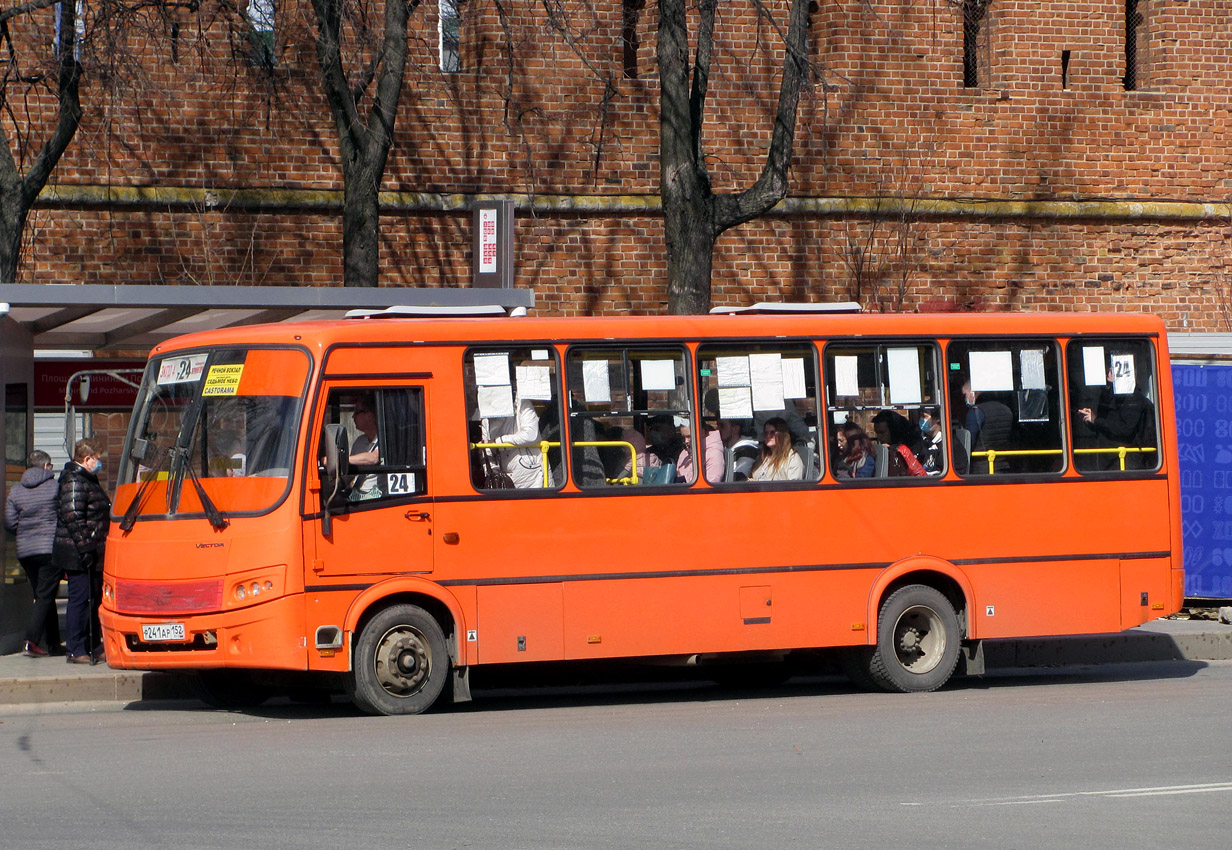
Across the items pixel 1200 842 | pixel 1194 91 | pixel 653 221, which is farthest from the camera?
pixel 1194 91

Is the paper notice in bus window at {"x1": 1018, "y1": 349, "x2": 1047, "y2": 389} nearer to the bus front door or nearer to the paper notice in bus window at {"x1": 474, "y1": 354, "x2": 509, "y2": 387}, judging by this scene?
the paper notice in bus window at {"x1": 474, "y1": 354, "x2": 509, "y2": 387}

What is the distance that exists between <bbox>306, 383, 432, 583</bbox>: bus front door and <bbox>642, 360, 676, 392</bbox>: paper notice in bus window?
4.99ft

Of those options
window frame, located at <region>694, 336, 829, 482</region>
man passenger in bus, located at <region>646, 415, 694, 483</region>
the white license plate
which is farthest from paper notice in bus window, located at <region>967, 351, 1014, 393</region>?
the white license plate

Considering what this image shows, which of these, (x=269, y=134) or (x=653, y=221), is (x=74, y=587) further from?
(x=653, y=221)

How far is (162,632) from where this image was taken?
10.6m

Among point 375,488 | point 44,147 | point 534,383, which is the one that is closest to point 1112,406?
point 534,383

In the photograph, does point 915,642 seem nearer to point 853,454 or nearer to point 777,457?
point 853,454

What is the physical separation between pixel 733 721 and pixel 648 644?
87 centimetres

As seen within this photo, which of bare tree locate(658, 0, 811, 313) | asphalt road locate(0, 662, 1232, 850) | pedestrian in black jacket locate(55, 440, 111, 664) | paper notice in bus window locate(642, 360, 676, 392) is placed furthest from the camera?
bare tree locate(658, 0, 811, 313)

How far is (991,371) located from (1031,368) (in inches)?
12.7

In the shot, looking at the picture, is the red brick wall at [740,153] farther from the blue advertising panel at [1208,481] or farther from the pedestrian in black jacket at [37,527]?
the pedestrian in black jacket at [37,527]

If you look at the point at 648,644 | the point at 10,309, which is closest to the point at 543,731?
the point at 648,644

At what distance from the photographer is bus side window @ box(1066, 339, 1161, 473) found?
12.3 metres

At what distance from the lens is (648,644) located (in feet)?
36.7
